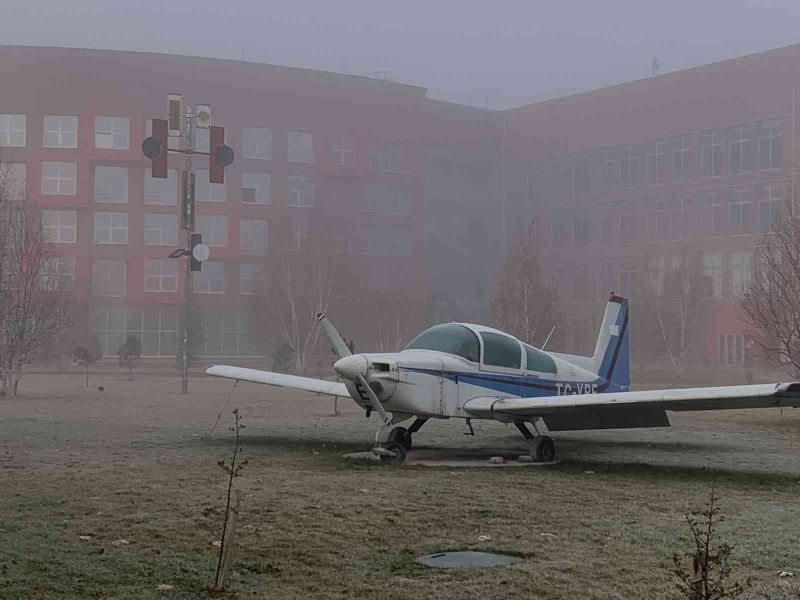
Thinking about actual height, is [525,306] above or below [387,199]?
below

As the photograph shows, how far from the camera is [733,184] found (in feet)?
190

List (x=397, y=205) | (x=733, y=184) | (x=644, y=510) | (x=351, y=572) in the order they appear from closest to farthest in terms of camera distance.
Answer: (x=351, y=572), (x=644, y=510), (x=733, y=184), (x=397, y=205)

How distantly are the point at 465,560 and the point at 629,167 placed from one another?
193ft

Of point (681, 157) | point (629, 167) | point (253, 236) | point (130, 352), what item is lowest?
point (130, 352)

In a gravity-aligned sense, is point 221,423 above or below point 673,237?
below

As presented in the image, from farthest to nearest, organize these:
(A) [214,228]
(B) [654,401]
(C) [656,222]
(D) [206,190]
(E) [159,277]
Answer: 1. (C) [656,222]
2. (D) [206,190]
3. (A) [214,228]
4. (E) [159,277]
5. (B) [654,401]

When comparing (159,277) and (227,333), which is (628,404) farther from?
(159,277)

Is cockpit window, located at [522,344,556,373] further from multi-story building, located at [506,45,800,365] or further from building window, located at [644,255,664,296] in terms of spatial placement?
building window, located at [644,255,664,296]

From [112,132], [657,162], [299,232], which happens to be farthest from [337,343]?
[657,162]

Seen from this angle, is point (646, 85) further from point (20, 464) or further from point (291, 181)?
point (20, 464)

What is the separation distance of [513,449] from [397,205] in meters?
53.5

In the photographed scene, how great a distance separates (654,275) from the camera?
57.4 metres

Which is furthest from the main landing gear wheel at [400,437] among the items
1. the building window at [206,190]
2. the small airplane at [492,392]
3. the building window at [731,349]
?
the building window at [206,190]

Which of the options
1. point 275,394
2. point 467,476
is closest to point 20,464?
point 467,476
